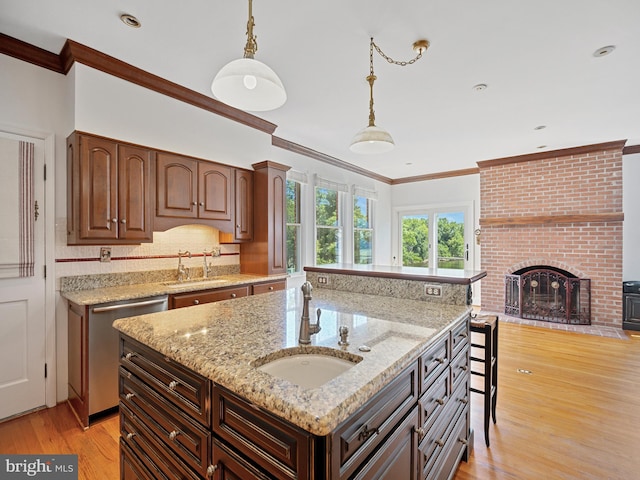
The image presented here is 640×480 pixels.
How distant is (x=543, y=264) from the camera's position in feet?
16.9

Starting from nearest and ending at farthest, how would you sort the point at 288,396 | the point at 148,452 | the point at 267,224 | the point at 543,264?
the point at 288,396 → the point at 148,452 → the point at 267,224 → the point at 543,264

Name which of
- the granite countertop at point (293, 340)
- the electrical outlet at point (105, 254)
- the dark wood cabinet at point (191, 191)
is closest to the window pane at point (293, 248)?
the dark wood cabinet at point (191, 191)

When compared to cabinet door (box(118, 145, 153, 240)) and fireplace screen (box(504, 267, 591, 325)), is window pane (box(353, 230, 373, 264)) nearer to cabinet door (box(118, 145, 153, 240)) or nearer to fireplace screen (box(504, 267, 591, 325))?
fireplace screen (box(504, 267, 591, 325))

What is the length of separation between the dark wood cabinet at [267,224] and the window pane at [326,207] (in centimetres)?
136

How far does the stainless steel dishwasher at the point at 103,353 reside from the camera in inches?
89.3

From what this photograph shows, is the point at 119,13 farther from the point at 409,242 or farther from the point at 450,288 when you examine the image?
the point at 409,242

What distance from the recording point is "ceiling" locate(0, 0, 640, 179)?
200 cm

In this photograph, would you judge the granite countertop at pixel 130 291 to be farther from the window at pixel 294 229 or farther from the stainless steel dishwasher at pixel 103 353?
the window at pixel 294 229

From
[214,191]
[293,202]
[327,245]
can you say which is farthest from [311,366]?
[327,245]

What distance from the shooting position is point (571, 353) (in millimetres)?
3658

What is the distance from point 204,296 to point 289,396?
91.3 inches

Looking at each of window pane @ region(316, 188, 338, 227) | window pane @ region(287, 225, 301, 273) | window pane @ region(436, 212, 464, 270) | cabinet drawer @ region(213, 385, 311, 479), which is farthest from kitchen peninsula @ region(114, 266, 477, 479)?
window pane @ region(436, 212, 464, 270)

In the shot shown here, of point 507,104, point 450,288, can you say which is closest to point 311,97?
point 507,104

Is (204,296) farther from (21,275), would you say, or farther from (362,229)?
(362,229)
